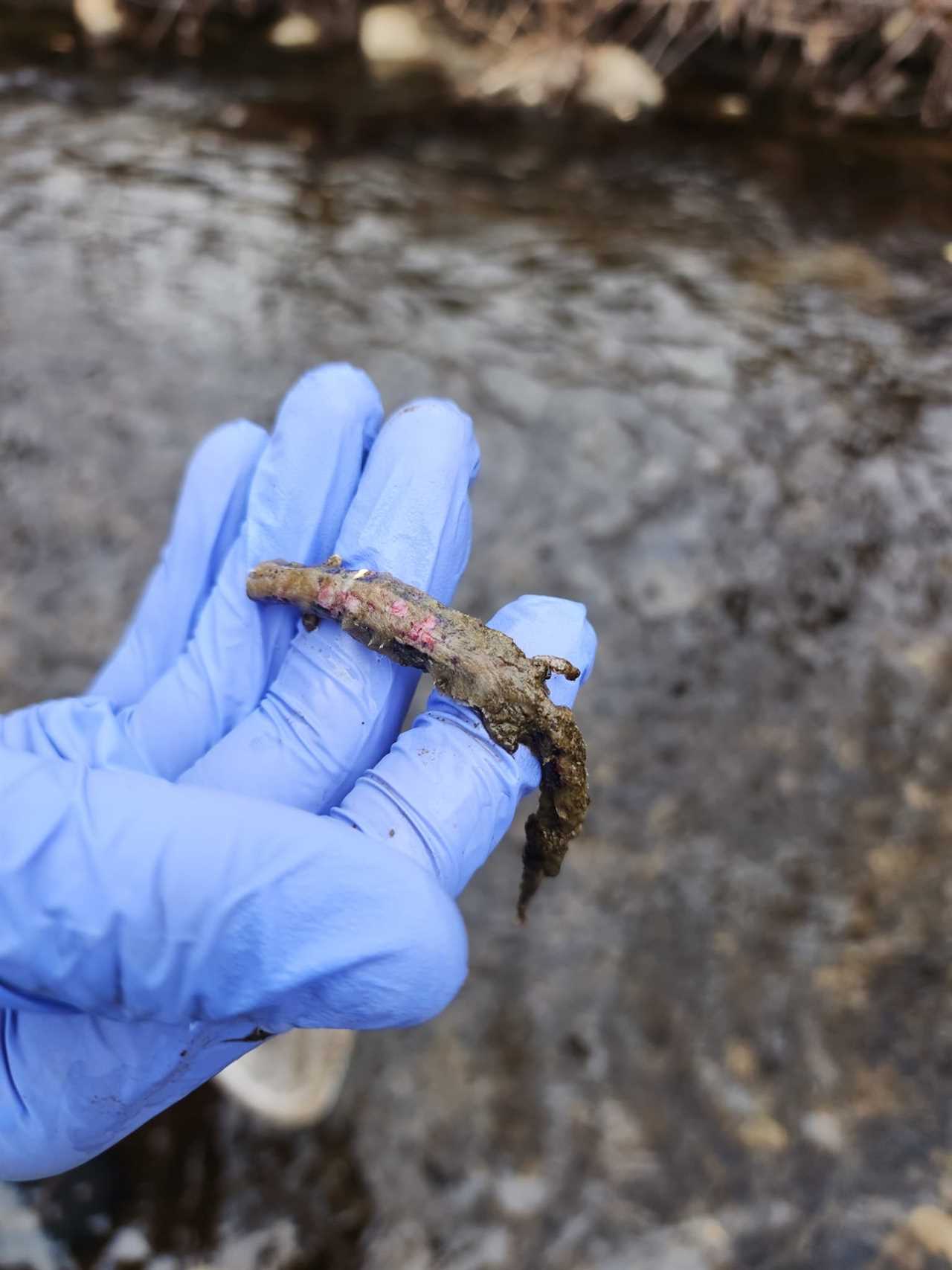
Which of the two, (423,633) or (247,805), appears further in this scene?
(423,633)

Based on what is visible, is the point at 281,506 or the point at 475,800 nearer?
the point at 475,800

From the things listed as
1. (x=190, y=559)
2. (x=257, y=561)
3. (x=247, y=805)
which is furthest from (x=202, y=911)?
(x=190, y=559)

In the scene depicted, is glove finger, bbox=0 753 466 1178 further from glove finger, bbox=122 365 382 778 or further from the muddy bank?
the muddy bank

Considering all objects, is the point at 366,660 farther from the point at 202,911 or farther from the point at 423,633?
the point at 202,911

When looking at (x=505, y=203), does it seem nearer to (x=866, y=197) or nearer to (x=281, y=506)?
(x=866, y=197)

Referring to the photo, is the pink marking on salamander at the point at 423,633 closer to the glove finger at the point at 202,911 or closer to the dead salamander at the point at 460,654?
the dead salamander at the point at 460,654

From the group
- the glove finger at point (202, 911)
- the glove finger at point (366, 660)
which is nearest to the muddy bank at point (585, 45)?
the glove finger at point (366, 660)

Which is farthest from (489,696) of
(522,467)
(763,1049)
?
(522,467)
